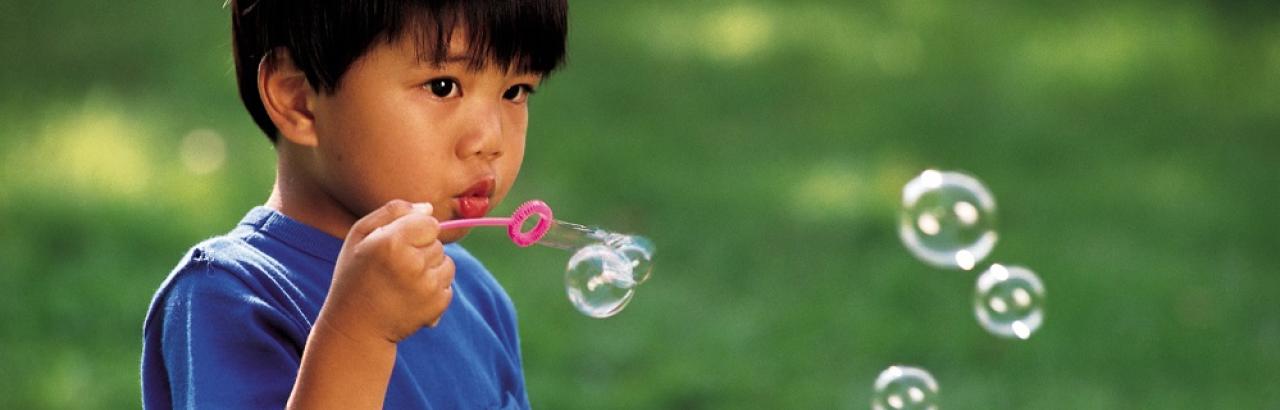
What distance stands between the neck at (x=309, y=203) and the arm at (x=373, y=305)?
0.28m

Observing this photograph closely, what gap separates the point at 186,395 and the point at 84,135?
3046 mm

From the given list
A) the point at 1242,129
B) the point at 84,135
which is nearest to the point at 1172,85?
the point at 1242,129

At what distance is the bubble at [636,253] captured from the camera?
2278 millimetres

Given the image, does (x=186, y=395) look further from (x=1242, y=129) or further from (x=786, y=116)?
(x=1242, y=129)

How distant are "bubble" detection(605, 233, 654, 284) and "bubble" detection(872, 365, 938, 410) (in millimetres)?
761

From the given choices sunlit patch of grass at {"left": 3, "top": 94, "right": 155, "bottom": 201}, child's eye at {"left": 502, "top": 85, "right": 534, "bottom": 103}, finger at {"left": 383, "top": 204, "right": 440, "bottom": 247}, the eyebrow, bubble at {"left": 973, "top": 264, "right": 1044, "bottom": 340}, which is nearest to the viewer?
finger at {"left": 383, "top": 204, "right": 440, "bottom": 247}

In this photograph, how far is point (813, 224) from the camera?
477 cm

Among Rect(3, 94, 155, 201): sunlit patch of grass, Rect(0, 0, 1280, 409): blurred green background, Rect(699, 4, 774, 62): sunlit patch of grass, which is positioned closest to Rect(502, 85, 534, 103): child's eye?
Rect(0, 0, 1280, 409): blurred green background

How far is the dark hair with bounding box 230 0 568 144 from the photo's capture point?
2.00 meters

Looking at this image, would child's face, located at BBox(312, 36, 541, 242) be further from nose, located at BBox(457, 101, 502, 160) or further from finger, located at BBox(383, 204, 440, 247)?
finger, located at BBox(383, 204, 440, 247)

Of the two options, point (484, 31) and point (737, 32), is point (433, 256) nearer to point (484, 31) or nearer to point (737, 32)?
point (484, 31)

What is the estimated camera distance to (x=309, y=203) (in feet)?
Result: 6.85

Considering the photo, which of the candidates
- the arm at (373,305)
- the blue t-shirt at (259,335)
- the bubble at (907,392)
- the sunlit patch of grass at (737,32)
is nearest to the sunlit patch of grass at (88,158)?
the sunlit patch of grass at (737,32)

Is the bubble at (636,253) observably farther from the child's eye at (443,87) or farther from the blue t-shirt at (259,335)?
the child's eye at (443,87)
